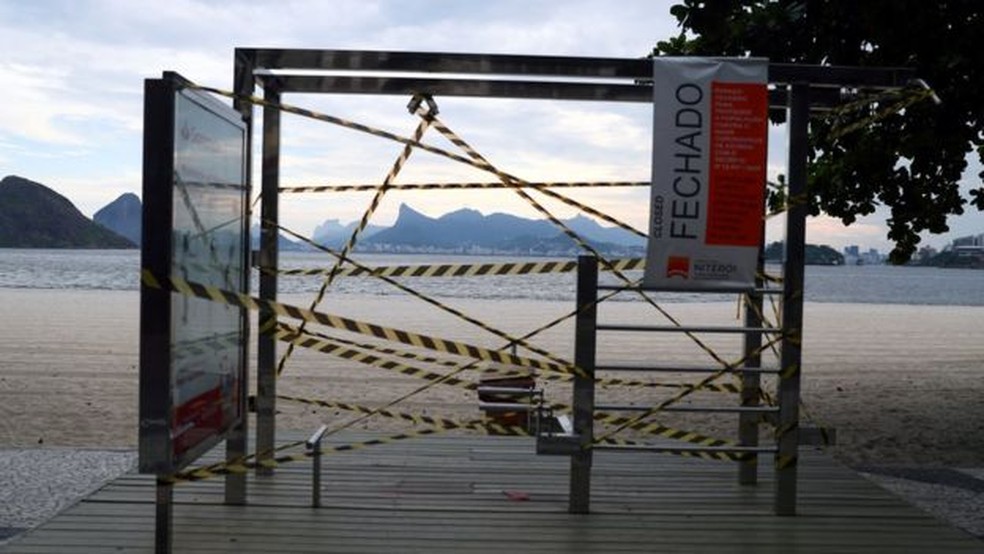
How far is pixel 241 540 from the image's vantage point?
5.88 m

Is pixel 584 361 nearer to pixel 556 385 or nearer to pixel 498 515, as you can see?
pixel 498 515

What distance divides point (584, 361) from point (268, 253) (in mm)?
1990

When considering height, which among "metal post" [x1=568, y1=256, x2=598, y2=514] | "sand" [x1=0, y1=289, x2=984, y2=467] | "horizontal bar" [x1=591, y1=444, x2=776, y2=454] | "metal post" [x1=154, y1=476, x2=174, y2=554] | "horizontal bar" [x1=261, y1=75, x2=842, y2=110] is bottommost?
"sand" [x1=0, y1=289, x2=984, y2=467]

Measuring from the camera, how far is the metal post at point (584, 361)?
21.1ft

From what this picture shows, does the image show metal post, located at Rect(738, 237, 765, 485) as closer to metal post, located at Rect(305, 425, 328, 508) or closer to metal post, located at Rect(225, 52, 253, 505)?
metal post, located at Rect(305, 425, 328, 508)

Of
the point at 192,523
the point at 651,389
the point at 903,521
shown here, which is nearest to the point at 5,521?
the point at 192,523

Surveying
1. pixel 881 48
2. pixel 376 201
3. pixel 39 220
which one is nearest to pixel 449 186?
pixel 376 201

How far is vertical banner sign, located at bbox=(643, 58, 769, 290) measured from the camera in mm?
6418

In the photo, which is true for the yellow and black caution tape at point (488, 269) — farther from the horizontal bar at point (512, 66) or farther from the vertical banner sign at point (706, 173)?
the horizontal bar at point (512, 66)

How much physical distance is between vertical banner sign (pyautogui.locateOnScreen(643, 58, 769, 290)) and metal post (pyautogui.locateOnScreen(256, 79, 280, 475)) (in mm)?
2222

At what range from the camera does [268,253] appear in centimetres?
706

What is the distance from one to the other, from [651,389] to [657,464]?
7421mm

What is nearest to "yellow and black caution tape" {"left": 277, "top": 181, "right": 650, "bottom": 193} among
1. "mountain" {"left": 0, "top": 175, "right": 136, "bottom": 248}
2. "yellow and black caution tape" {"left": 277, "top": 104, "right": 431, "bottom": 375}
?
"yellow and black caution tape" {"left": 277, "top": 104, "right": 431, "bottom": 375}

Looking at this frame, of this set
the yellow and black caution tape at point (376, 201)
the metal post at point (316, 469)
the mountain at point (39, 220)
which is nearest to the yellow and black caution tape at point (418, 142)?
the yellow and black caution tape at point (376, 201)
